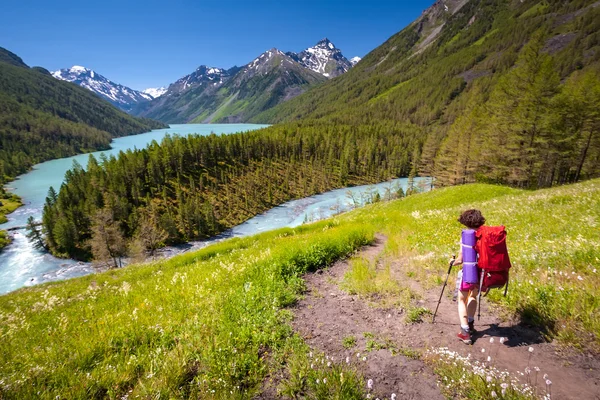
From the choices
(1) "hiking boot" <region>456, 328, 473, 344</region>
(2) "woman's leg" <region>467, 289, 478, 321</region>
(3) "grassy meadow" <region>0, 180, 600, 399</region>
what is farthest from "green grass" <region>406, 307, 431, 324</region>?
(2) "woman's leg" <region>467, 289, 478, 321</region>

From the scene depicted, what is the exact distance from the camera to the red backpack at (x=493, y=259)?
17.6 feet

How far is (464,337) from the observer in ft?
17.8

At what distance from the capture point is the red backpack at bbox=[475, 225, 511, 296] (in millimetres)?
5363

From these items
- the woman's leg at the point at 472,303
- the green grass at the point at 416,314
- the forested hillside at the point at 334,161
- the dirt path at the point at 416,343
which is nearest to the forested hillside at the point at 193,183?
the forested hillside at the point at 334,161

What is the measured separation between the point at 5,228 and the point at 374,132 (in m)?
192

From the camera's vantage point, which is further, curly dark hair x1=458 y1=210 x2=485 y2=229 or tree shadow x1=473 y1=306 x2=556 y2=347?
curly dark hair x1=458 y1=210 x2=485 y2=229

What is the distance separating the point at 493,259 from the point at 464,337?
1785 mm

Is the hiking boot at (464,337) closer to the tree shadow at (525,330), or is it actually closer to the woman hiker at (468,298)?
the woman hiker at (468,298)

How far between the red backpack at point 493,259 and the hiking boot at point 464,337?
965 mm

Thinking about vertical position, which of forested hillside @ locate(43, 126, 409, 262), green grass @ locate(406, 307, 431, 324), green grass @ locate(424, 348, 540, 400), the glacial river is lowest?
the glacial river

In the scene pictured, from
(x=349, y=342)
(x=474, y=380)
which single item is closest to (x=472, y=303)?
(x=474, y=380)

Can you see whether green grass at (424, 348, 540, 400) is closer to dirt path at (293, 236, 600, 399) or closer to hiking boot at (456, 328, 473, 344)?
dirt path at (293, 236, 600, 399)

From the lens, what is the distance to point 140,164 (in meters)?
110

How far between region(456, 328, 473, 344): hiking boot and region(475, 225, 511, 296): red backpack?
3.17ft
